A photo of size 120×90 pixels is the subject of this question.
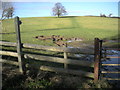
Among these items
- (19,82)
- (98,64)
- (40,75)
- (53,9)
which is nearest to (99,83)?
(98,64)

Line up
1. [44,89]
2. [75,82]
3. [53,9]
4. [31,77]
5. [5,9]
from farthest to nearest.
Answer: [53,9]
[5,9]
[31,77]
[75,82]
[44,89]

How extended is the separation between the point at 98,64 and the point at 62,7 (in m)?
61.1

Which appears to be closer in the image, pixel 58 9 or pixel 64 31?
pixel 64 31

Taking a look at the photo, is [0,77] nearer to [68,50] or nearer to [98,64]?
[68,50]

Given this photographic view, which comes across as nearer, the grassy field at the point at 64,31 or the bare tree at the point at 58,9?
the grassy field at the point at 64,31

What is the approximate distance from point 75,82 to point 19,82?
1.72 meters

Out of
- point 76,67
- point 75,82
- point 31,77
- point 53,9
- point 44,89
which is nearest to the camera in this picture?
point 44,89

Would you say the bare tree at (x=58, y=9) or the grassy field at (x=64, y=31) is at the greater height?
the bare tree at (x=58, y=9)

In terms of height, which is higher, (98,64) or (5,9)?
(5,9)

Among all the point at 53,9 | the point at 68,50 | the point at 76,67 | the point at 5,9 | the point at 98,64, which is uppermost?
the point at 53,9

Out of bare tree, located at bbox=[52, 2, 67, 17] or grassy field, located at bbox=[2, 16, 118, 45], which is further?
bare tree, located at bbox=[52, 2, 67, 17]

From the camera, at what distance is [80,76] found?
473 cm

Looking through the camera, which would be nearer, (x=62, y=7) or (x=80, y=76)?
(x=80, y=76)

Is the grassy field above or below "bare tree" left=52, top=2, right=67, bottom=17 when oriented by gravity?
below
